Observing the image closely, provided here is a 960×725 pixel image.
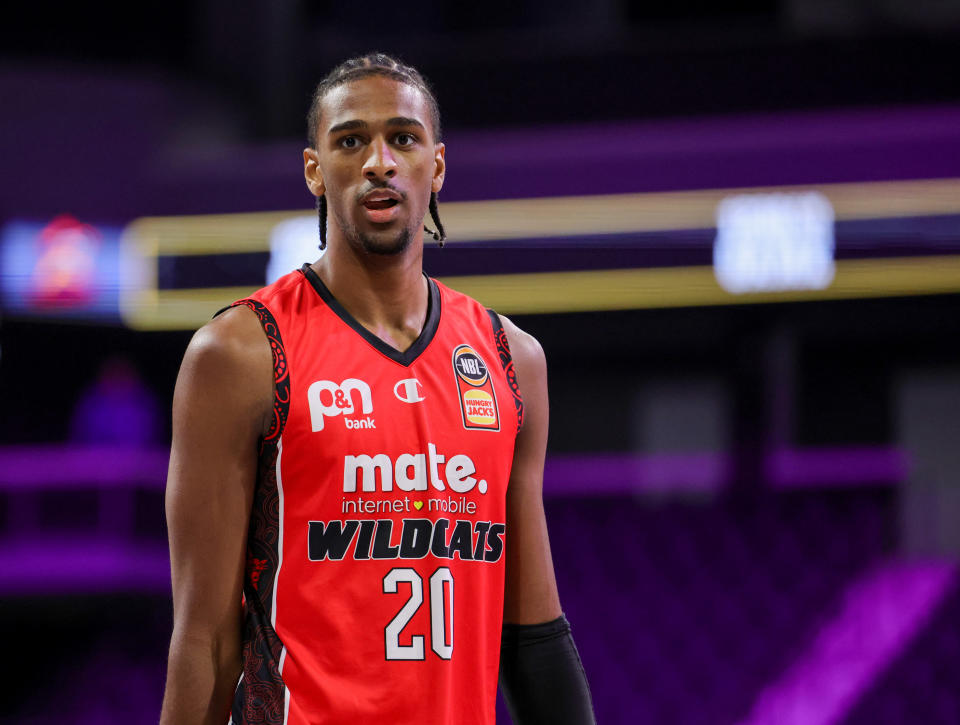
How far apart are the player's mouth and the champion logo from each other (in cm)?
20

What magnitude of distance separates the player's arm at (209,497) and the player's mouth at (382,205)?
226mm

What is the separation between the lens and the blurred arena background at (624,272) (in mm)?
4734

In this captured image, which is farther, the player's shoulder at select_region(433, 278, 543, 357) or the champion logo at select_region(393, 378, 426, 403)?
the player's shoulder at select_region(433, 278, 543, 357)

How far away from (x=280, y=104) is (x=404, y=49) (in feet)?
2.56

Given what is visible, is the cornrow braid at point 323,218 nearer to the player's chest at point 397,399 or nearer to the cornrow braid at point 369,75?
the cornrow braid at point 369,75

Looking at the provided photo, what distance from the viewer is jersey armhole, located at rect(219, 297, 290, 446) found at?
1337 mm

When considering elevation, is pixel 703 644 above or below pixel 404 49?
below

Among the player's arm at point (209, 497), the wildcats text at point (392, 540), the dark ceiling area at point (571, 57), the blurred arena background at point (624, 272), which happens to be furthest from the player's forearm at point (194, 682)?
the dark ceiling area at point (571, 57)

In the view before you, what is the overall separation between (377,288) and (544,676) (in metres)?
0.56

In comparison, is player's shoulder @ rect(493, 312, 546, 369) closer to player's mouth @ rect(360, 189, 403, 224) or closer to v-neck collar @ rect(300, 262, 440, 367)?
v-neck collar @ rect(300, 262, 440, 367)

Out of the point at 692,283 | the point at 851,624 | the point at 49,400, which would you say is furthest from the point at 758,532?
the point at 49,400

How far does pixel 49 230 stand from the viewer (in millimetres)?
6172

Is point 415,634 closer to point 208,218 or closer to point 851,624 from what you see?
point 851,624

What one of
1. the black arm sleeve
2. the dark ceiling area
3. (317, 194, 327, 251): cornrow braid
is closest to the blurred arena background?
the dark ceiling area
